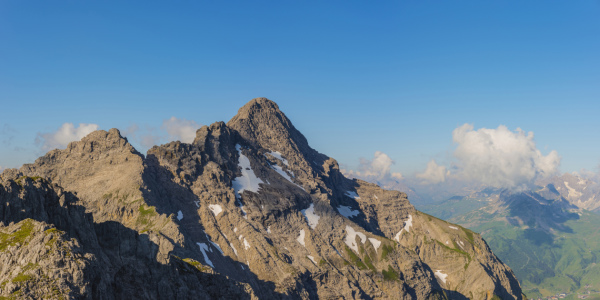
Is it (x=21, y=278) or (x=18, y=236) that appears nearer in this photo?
(x=21, y=278)

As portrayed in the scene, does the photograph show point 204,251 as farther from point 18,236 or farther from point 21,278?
point 21,278

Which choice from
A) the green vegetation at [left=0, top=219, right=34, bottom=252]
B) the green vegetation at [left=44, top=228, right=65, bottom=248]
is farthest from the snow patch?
the green vegetation at [left=44, top=228, right=65, bottom=248]

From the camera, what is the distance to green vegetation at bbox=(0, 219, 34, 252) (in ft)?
243

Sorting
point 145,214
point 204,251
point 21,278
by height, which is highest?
point 145,214

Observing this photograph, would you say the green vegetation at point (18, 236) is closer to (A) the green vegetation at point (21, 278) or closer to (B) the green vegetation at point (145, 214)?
(A) the green vegetation at point (21, 278)

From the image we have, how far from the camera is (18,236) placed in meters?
76.8

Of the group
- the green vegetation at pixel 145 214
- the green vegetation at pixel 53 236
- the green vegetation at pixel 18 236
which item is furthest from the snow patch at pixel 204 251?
the green vegetation at pixel 53 236

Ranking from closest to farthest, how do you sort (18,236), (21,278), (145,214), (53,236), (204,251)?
(21,278)
(53,236)
(18,236)
(145,214)
(204,251)

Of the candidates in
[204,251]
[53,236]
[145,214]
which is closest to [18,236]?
[53,236]

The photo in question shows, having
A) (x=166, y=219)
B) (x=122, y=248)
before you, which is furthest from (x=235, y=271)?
(x=122, y=248)

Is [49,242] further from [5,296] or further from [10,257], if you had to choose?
[5,296]

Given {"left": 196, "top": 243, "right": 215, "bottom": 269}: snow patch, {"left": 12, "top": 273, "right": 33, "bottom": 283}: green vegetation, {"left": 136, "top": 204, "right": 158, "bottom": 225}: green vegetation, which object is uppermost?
{"left": 136, "top": 204, "right": 158, "bottom": 225}: green vegetation

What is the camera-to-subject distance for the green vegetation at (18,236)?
243ft

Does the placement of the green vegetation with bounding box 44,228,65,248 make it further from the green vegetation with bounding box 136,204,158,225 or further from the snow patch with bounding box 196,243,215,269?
the green vegetation with bounding box 136,204,158,225
